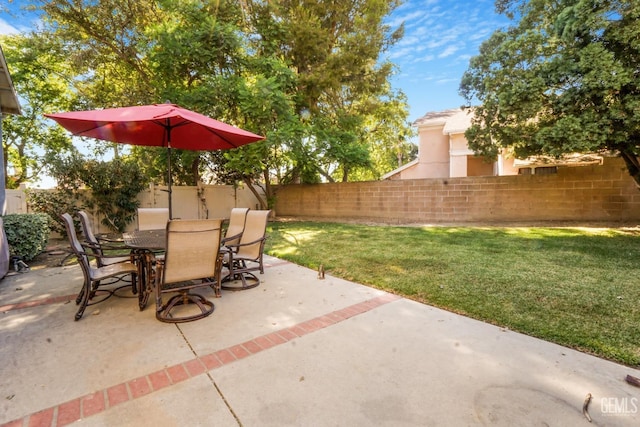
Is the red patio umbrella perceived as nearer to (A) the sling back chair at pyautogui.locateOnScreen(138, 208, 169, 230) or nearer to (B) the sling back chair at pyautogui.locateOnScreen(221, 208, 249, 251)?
(B) the sling back chair at pyautogui.locateOnScreen(221, 208, 249, 251)

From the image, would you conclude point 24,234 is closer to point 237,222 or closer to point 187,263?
point 237,222

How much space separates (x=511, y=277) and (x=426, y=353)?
274cm

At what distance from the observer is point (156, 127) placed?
5188 millimetres

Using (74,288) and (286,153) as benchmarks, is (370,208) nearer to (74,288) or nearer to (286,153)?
(286,153)

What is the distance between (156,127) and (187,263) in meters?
2.93

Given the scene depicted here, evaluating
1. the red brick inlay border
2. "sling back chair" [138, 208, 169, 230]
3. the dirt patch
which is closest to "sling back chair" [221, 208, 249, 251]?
"sling back chair" [138, 208, 169, 230]

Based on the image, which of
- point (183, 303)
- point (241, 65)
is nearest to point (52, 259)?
point (183, 303)

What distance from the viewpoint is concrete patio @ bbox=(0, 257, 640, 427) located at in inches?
75.7

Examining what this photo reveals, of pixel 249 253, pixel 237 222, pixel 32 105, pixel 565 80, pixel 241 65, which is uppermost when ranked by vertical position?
pixel 32 105

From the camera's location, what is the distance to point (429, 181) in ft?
39.3

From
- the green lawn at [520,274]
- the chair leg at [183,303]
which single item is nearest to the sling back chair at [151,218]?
the green lawn at [520,274]

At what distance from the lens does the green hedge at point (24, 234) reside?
5812 millimetres

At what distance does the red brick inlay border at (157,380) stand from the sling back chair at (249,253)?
164cm

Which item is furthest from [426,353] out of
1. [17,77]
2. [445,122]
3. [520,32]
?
[17,77]
